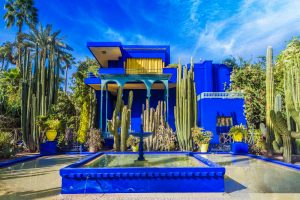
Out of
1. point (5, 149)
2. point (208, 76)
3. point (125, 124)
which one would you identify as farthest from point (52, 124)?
point (208, 76)

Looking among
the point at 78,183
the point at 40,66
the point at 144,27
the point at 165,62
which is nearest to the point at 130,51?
the point at 165,62

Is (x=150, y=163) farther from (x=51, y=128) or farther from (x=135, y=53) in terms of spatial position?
(x=135, y=53)

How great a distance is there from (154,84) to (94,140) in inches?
250

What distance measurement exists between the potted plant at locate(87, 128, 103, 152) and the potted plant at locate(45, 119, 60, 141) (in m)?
1.85

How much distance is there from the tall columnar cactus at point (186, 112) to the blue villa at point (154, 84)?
2.81m

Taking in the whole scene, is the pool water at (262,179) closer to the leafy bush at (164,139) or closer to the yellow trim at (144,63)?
the leafy bush at (164,139)

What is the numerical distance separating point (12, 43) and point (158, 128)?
76.9 ft

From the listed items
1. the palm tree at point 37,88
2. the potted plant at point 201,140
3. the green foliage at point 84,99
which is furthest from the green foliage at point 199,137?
the palm tree at point 37,88

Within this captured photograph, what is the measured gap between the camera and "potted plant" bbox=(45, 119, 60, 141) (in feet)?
44.9

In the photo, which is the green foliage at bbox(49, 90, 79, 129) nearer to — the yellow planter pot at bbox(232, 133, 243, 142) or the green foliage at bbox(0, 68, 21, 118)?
the green foliage at bbox(0, 68, 21, 118)

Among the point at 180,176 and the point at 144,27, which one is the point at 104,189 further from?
the point at 144,27

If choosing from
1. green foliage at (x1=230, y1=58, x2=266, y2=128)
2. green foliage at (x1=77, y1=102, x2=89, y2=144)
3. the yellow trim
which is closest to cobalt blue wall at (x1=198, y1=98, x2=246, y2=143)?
green foliage at (x1=230, y1=58, x2=266, y2=128)

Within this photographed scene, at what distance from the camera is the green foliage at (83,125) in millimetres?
14868

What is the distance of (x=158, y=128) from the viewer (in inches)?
562
